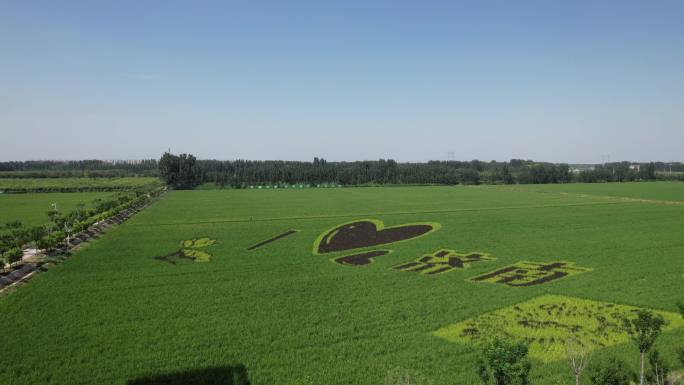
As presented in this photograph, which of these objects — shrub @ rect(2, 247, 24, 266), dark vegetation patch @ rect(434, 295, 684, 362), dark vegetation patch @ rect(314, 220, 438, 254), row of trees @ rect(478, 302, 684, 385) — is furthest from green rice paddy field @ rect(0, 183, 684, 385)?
row of trees @ rect(478, 302, 684, 385)

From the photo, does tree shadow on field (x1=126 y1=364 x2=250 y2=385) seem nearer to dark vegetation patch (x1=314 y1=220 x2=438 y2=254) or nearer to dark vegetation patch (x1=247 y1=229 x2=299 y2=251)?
dark vegetation patch (x1=314 y1=220 x2=438 y2=254)

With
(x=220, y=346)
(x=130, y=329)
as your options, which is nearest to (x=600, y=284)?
(x=220, y=346)

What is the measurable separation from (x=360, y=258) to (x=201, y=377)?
18975 mm

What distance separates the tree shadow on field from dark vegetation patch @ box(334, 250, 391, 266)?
16.4m

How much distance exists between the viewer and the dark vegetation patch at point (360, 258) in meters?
30.1

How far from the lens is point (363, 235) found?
41969mm

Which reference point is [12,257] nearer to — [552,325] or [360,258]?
[360,258]

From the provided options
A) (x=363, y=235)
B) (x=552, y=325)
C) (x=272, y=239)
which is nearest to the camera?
(x=552, y=325)

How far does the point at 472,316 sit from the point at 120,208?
174ft

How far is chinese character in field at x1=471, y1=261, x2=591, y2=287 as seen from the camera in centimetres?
2502

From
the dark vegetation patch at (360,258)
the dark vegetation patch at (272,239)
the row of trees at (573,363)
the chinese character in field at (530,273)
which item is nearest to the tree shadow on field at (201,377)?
the row of trees at (573,363)

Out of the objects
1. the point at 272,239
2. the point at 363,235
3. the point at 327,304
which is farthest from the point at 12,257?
the point at 363,235

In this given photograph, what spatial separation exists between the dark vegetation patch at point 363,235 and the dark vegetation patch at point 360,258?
253 centimetres

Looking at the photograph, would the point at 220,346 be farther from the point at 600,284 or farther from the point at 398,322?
the point at 600,284
